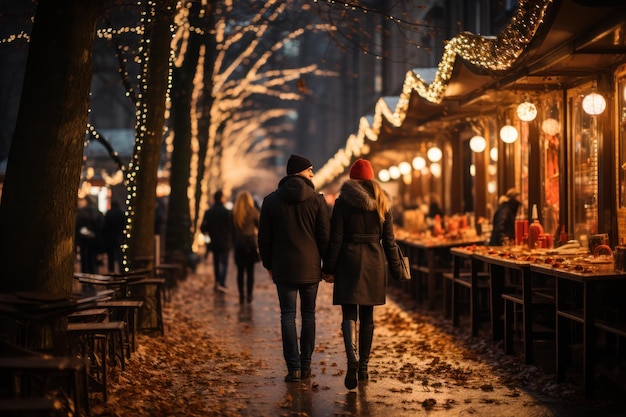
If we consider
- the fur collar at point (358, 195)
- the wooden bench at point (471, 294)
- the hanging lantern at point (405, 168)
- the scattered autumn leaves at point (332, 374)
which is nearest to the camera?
the scattered autumn leaves at point (332, 374)

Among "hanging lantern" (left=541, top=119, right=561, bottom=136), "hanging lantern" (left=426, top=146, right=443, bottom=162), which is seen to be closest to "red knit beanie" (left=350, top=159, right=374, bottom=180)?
"hanging lantern" (left=541, top=119, right=561, bottom=136)

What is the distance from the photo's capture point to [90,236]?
25391 millimetres

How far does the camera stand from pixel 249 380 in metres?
11.1

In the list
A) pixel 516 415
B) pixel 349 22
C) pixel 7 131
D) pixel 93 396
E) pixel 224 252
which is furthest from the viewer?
pixel 7 131

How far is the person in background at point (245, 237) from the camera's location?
65.9 feet

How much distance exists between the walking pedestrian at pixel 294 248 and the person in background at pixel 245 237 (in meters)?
8.91

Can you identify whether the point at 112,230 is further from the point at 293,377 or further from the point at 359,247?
the point at 359,247

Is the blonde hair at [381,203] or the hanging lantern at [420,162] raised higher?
the hanging lantern at [420,162]

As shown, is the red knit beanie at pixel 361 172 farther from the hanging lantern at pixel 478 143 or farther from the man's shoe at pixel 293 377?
the hanging lantern at pixel 478 143

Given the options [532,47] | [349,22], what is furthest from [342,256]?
[349,22]

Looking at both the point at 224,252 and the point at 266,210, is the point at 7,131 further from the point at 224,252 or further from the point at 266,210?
the point at 266,210

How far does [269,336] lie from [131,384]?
15.1 feet

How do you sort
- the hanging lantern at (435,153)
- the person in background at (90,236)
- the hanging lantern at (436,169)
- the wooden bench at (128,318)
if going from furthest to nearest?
the hanging lantern at (436,169), the hanging lantern at (435,153), the person in background at (90,236), the wooden bench at (128,318)

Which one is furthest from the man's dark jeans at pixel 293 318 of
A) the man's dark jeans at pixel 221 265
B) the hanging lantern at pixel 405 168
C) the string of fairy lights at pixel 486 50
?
the hanging lantern at pixel 405 168
